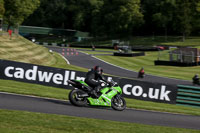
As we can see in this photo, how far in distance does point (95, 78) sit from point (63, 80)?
21.0ft

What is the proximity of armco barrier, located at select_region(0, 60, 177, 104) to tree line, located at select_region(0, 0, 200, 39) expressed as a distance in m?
43.3

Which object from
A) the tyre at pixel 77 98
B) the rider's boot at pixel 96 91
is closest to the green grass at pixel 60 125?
the tyre at pixel 77 98

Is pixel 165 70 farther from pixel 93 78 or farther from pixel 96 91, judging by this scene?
pixel 93 78

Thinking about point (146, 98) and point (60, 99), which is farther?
point (146, 98)

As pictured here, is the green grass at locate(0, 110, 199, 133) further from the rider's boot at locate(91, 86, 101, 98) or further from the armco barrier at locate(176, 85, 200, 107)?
the armco barrier at locate(176, 85, 200, 107)

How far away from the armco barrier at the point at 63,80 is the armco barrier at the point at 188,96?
1.01ft

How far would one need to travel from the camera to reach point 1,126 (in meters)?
9.32

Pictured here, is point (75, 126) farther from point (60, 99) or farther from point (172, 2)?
point (172, 2)

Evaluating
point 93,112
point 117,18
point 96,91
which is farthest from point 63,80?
point 117,18

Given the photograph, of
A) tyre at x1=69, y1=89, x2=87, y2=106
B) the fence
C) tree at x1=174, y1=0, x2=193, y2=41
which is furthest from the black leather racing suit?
tree at x1=174, y1=0, x2=193, y2=41

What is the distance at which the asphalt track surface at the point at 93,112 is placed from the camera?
12.5 metres

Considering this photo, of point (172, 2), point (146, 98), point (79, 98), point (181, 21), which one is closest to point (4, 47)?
point (146, 98)

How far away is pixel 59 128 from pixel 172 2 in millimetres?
83333

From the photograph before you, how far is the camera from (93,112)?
13.2 metres
